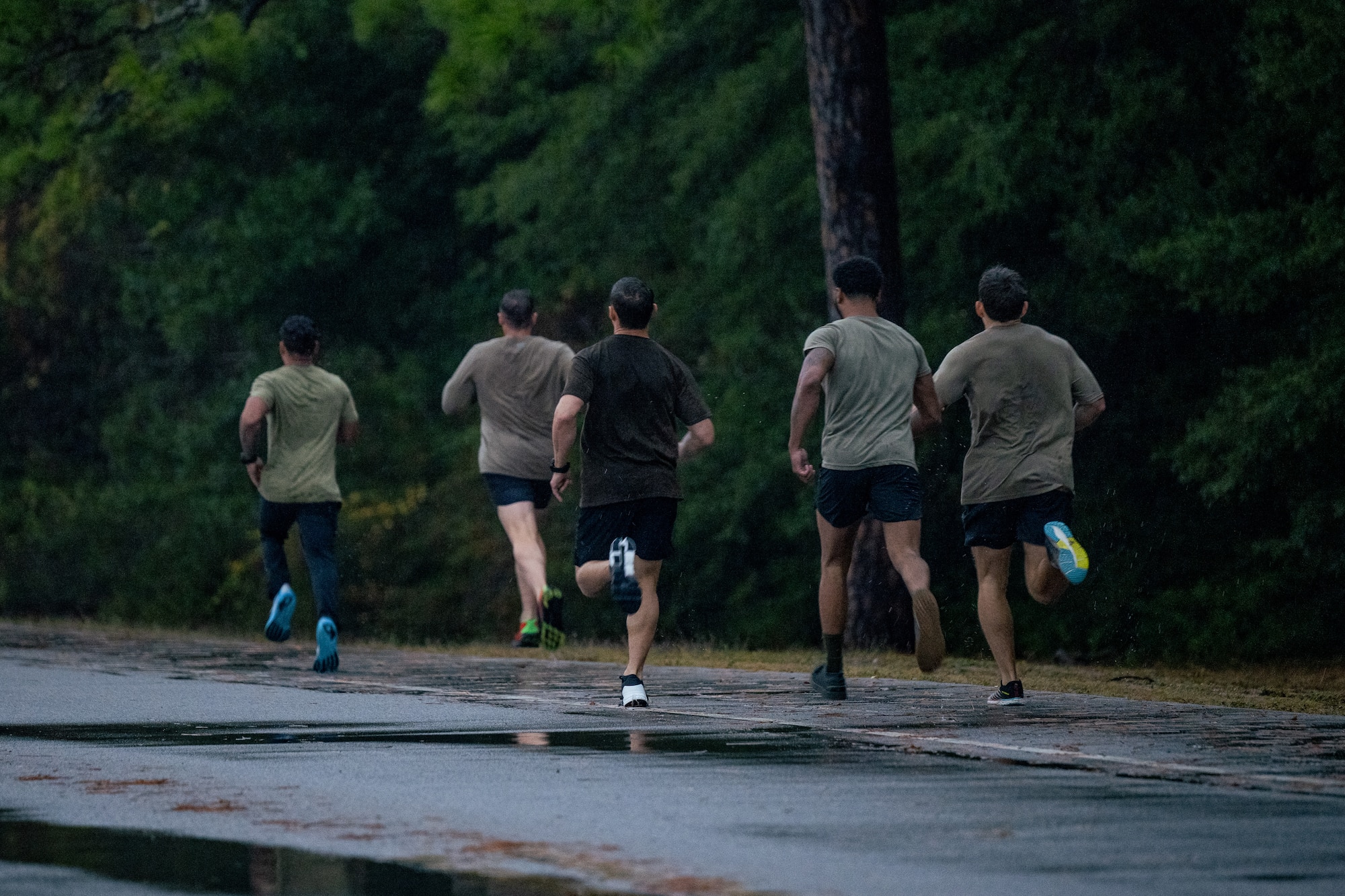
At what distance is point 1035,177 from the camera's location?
2048 cm

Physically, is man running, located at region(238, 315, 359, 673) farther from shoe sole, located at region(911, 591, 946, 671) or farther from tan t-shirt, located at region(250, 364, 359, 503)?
shoe sole, located at region(911, 591, 946, 671)

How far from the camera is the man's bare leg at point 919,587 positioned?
1080cm

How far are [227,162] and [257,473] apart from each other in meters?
17.9

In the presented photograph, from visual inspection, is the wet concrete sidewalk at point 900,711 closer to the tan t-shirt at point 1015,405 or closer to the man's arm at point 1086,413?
the tan t-shirt at point 1015,405

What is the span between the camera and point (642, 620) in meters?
11.1

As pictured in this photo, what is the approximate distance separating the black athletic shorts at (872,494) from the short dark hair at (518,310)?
4568 millimetres

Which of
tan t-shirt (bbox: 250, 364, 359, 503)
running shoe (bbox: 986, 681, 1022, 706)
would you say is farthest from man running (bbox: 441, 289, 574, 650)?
running shoe (bbox: 986, 681, 1022, 706)

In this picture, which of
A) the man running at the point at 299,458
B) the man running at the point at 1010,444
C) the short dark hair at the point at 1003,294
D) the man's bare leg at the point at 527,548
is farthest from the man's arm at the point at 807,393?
the man's bare leg at the point at 527,548

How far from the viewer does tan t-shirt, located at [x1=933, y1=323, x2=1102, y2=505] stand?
36.4 ft

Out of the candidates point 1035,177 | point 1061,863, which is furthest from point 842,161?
point 1061,863

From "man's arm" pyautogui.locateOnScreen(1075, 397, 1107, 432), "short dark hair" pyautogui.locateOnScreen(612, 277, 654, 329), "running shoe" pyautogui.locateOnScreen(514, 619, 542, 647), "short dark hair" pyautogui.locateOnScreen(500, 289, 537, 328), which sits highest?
"short dark hair" pyautogui.locateOnScreen(500, 289, 537, 328)

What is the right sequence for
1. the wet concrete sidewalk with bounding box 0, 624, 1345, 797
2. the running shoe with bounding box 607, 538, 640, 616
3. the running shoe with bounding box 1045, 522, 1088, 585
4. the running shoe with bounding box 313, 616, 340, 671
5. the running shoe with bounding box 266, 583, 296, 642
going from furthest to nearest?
the running shoe with bounding box 266, 583, 296, 642 < the running shoe with bounding box 313, 616, 340, 671 < the running shoe with bounding box 607, 538, 640, 616 < the running shoe with bounding box 1045, 522, 1088, 585 < the wet concrete sidewalk with bounding box 0, 624, 1345, 797

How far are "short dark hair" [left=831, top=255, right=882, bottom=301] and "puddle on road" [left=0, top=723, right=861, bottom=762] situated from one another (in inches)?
92.7

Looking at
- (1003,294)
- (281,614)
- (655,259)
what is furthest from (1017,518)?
(655,259)
